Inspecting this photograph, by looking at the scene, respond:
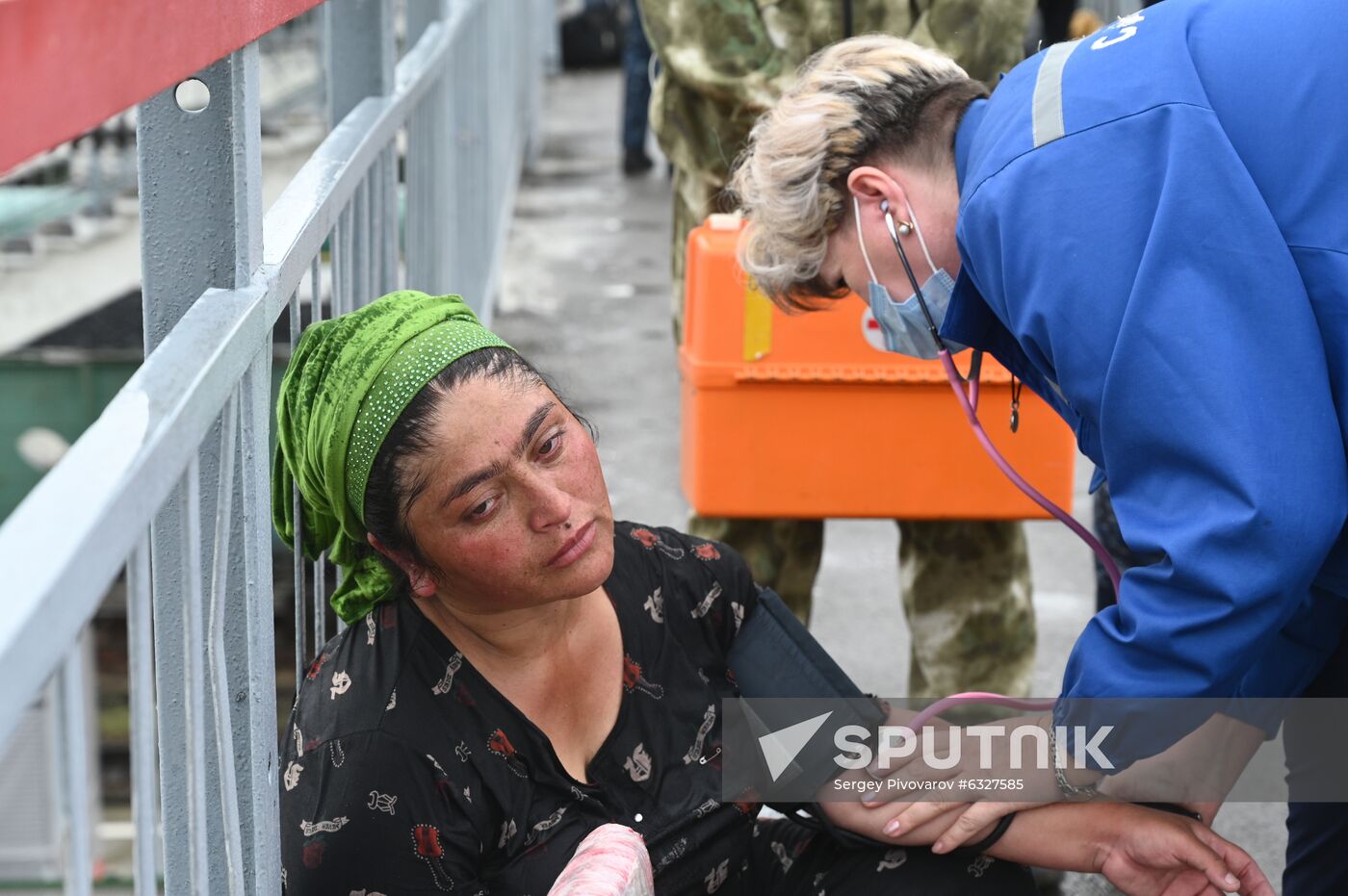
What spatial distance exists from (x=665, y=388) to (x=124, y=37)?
4307 millimetres

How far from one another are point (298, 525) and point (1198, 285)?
0.93 meters

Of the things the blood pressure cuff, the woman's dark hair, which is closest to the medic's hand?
the blood pressure cuff

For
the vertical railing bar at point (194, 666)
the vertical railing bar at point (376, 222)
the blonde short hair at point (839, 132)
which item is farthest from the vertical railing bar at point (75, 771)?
the vertical railing bar at point (376, 222)

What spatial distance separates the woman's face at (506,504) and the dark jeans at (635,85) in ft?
19.7

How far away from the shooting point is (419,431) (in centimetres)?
149

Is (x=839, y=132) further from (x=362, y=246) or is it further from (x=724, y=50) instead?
(x=724, y=50)

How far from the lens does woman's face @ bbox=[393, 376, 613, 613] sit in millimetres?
1500

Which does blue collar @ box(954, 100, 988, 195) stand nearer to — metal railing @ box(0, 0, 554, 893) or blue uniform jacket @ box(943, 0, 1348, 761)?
blue uniform jacket @ box(943, 0, 1348, 761)

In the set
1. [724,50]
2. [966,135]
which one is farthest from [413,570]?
[724,50]

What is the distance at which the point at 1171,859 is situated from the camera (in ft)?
5.57

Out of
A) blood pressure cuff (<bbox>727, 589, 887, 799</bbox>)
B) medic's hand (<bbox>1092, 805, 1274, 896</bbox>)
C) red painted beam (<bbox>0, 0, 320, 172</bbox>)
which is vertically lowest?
medic's hand (<bbox>1092, 805, 1274, 896</bbox>)

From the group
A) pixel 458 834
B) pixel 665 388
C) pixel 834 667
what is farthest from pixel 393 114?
pixel 665 388

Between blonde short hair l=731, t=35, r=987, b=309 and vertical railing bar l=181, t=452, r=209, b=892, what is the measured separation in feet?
3.02

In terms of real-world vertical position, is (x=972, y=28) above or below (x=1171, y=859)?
above
